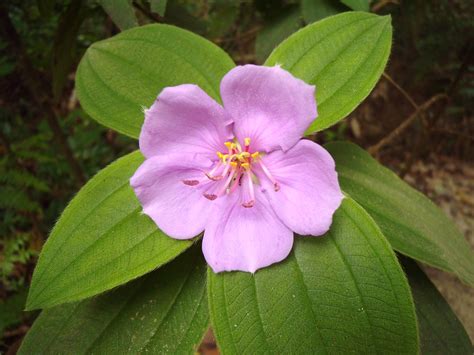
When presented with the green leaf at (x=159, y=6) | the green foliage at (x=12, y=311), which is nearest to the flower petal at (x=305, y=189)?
the green leaf at (x=159, y=6)

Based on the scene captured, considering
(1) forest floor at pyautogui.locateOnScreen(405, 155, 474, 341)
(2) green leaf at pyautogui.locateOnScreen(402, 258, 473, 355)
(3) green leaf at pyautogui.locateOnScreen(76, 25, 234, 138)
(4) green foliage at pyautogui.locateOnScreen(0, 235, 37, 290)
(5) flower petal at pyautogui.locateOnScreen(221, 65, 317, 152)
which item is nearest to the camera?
(5) flower petal at pyautogui.locateOnScreen(221, 65, 317, 152)

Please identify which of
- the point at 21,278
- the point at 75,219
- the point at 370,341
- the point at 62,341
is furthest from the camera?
the point at 21,278

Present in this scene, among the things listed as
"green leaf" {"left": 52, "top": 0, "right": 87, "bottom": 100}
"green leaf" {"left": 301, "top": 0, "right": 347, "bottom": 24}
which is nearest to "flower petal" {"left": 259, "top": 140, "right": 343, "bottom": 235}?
"green leaf" {"left": 301, "top": 0, "right": 347, "bottom": 24}

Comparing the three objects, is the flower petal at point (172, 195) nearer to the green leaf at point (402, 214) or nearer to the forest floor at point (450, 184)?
the green leaf at point (402, 214)

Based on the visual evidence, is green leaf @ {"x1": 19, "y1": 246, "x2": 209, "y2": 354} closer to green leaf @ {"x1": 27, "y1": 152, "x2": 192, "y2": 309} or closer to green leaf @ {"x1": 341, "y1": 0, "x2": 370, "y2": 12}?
green leaf @ {"x1": 27, "y1": 152, "x2": 192, "y2": 309}

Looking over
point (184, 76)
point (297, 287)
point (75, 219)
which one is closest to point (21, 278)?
point (75, 219)

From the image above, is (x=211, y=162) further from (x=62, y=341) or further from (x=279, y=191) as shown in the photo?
(x=62, y=341)

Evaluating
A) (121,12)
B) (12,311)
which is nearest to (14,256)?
(12,311)
